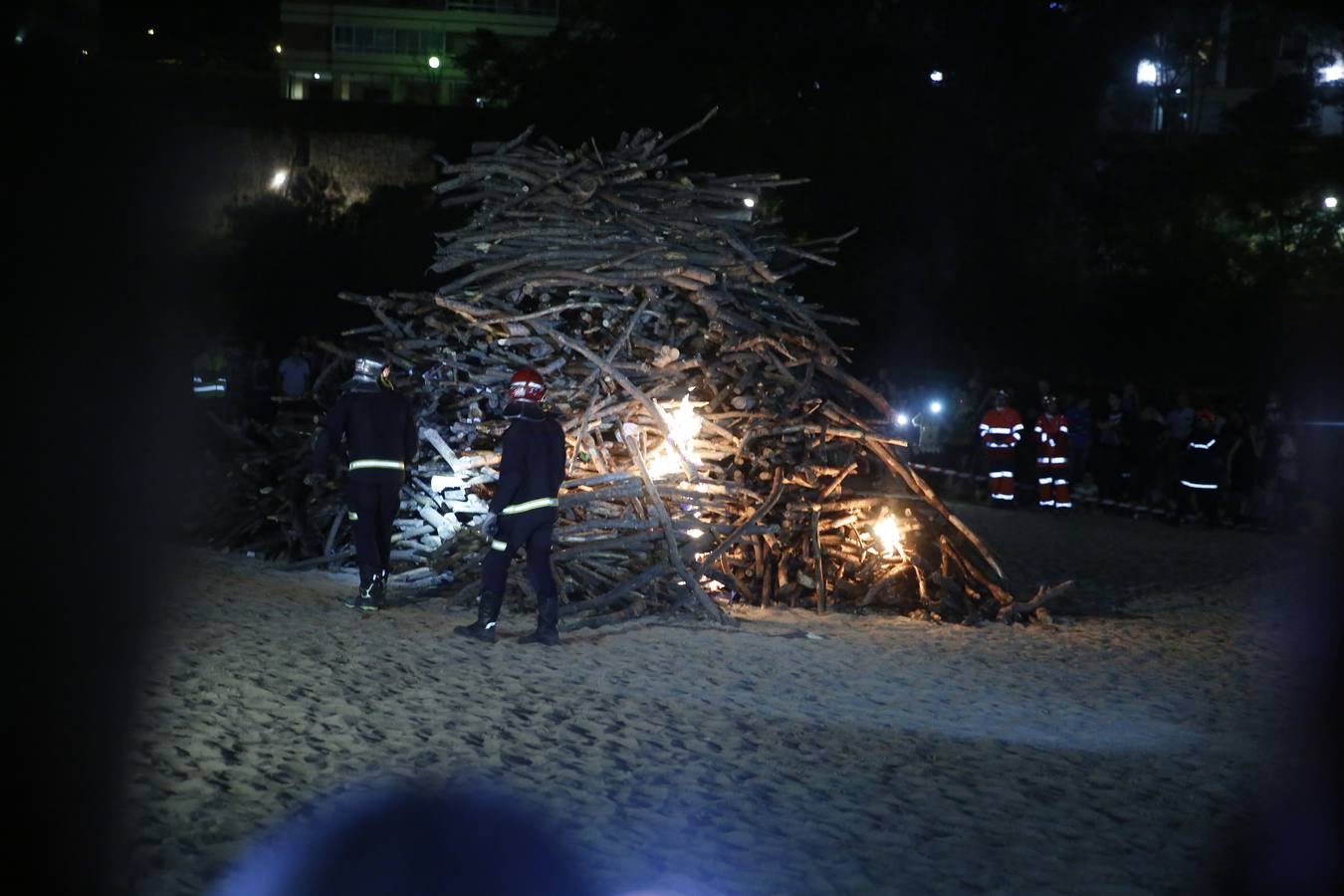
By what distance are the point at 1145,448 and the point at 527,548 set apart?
55.4ft

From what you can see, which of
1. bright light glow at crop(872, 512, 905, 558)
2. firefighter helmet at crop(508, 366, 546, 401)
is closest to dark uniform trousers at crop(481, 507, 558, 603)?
firefighter helmet at crop(508, 366, 546, 401)

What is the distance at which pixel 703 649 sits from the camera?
11672 mm

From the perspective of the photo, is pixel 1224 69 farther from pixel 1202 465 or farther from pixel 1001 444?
pixel 1001 444

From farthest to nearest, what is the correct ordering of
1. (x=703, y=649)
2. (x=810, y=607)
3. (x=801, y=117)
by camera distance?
(x=801, y=117)
(x=810, y=607)
(x=703, y=649)

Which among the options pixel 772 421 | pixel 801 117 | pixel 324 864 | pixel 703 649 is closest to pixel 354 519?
pixel 703 649

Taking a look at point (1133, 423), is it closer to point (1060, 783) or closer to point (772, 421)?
point (772, 421)

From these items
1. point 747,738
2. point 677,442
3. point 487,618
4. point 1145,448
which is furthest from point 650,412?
point 1145,448

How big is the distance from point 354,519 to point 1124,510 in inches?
641

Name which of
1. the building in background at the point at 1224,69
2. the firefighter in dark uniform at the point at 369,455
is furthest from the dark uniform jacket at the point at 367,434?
the building in background at the point at 1224,69

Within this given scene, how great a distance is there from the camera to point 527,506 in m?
11.3

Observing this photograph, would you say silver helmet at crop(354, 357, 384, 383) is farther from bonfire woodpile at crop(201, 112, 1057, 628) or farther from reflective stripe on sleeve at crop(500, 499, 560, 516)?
reflective stripe on sleeve at crop(500, 499, 560, 516)

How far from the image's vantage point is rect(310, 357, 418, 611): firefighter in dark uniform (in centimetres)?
1241

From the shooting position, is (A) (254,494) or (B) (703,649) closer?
(B) (703,649)

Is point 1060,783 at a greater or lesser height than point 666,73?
lesser
